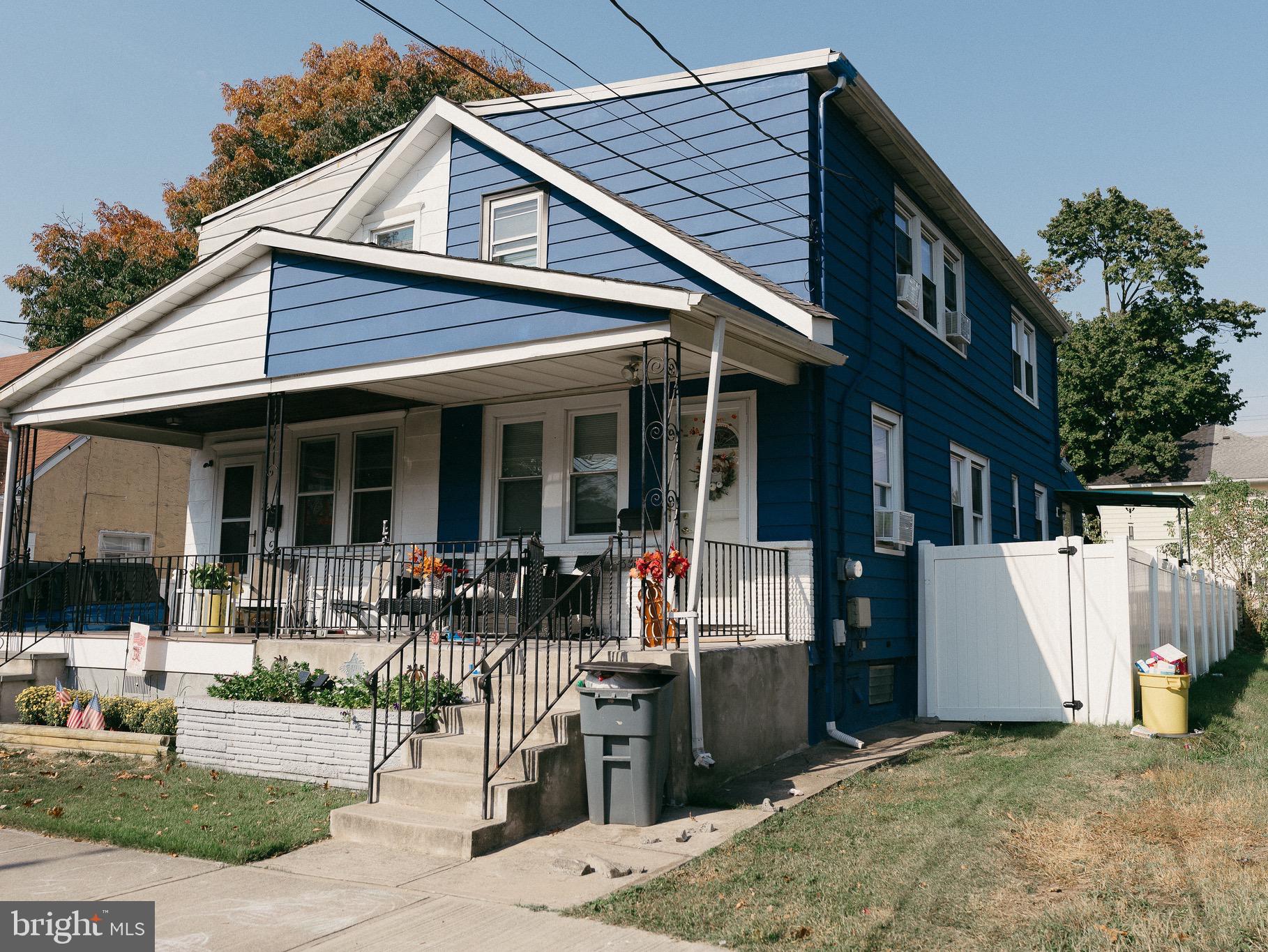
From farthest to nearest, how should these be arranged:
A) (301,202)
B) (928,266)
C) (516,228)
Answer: (301,202) → (928,266) → (516,228)

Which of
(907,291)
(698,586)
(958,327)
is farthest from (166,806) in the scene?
(958,327)

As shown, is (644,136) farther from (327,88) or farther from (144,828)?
(327,88)

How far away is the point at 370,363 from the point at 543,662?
3.54 m

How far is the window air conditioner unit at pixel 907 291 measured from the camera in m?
13.0

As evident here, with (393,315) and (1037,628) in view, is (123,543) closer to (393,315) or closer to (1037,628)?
(393,315)

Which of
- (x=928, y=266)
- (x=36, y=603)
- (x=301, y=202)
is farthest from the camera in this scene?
(x=301, y=202)

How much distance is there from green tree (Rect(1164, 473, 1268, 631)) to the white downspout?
1943cm

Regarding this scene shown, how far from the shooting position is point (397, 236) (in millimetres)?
13875

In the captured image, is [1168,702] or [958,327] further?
[958,327]

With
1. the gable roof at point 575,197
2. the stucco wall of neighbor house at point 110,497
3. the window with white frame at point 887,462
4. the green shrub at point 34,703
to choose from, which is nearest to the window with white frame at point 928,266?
the window with white frame at point 887,462

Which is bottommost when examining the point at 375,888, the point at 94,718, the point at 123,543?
the point at 375,888

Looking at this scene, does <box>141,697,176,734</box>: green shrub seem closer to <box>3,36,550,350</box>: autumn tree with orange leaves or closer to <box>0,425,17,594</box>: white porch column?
<box>0,425,17,594</box>: white porch column

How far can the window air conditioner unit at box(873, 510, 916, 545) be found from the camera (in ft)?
39.4

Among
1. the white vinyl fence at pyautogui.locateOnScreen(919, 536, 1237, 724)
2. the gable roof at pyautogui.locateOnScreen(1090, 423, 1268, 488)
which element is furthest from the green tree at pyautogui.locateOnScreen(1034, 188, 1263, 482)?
the white vinyl fence at pyautogui.locateOnScreen(919, 536, 1237, 724)
